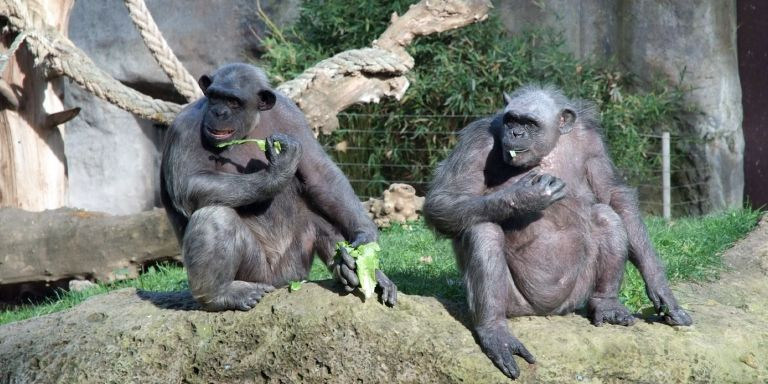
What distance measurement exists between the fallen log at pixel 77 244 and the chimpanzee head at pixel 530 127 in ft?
15.6

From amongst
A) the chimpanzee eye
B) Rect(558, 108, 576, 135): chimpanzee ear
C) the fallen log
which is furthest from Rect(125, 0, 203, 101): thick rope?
Rect(558, 108, 576, 135): chimpanzee ear

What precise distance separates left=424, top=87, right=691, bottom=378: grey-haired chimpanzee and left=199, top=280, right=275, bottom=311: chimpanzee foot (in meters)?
1.17

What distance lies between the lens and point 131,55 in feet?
48.3

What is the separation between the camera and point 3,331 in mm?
6629

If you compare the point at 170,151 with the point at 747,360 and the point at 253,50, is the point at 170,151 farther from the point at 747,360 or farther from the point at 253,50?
the point at 253,50

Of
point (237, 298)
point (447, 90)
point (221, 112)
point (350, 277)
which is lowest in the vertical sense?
point (237, 298)

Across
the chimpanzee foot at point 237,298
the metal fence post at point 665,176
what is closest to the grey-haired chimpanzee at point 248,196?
the chimpanzee foot at point 237,298

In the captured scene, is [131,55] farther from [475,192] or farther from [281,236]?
[475,192]

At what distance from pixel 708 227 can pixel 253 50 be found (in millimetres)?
8062

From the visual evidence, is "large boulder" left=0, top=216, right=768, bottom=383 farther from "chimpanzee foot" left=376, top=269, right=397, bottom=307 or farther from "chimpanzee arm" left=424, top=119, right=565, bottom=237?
"chimpanzee arm" left=424, top=119, right=565, bottom=237

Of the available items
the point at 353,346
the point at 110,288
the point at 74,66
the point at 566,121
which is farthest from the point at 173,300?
the point at 74,66

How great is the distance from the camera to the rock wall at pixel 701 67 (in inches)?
Answer: 520

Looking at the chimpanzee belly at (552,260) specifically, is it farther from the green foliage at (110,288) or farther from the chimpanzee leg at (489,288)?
the green foliage at (110,288)

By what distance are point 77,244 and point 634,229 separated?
5840mm
